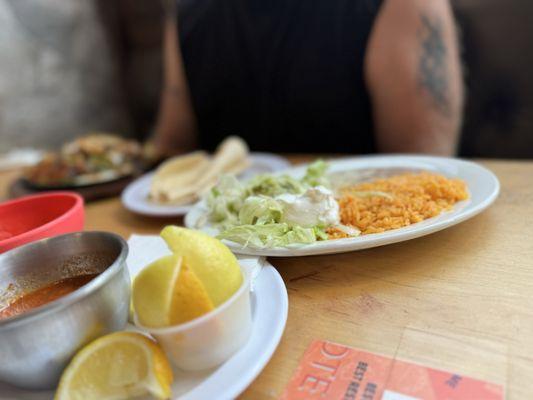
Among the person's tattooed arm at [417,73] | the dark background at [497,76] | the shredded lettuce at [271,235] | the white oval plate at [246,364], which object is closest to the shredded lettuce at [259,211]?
the shredded lettuce at [271,235]

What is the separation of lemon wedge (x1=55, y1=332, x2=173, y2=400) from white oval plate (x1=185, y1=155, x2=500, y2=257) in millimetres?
340

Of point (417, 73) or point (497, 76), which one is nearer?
point (417, 73)

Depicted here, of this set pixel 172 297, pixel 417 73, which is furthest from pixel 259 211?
pixel 417 73

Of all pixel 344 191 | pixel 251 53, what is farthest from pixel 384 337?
pixel 251 53

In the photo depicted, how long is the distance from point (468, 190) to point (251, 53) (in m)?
1.50

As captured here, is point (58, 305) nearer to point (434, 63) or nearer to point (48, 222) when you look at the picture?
point (48, 222)

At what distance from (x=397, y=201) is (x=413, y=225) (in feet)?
0.32

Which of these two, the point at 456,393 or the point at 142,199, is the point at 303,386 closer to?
the point at 456,393

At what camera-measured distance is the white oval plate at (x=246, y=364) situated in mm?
575

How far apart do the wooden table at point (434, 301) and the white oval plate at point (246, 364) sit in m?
0.05

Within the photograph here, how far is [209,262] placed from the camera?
2.18ft

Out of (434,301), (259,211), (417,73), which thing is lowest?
(434,301)

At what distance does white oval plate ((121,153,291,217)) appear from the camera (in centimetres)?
129

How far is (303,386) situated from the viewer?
61 centimetres
